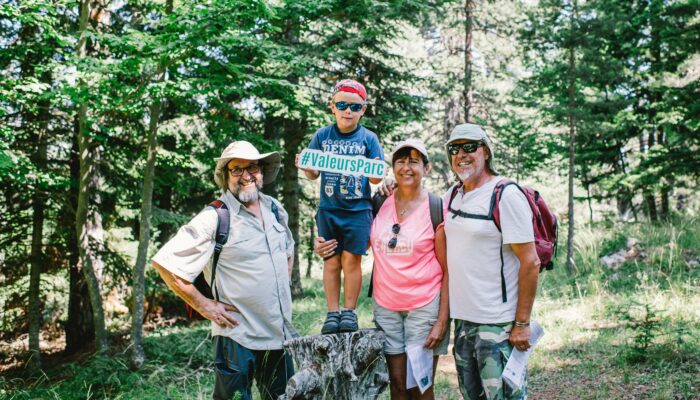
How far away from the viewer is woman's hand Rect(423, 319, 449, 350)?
3.19 metres

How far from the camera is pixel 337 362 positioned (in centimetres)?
308

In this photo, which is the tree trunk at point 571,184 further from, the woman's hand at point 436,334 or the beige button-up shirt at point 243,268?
the beige button-up shirt at point 243,268

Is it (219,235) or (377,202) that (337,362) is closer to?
(219,235)

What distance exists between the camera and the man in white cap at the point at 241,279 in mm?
3219

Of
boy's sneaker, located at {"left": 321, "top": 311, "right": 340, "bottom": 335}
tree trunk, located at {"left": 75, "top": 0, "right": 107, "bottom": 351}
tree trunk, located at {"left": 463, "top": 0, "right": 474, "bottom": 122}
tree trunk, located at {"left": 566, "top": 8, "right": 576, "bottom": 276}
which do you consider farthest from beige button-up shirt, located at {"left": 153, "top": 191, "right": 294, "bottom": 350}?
tree trunk, located at {"left": 463, "top": 0, "right": 474, "bottom": 122}

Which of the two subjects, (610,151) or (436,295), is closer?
(436,295)

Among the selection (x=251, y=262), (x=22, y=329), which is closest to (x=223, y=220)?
(x=251, y=262)

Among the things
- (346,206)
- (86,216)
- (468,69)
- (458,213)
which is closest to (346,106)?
(346,206)

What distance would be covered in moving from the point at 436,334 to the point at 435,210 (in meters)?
0.84

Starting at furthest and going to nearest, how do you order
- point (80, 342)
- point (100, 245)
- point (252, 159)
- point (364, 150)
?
point (80, 342), point (100, 245), point (364, 150), point (252, 159)

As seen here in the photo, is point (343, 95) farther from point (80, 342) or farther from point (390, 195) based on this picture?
point (80, 342)

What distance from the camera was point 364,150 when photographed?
3783 mm

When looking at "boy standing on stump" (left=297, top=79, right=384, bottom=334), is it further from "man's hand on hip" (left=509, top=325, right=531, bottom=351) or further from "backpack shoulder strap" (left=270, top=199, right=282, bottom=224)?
"man's hand on hip" (left=509, top=325, right=531, bottom=351)

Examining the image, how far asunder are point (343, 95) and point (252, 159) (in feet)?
2.83
